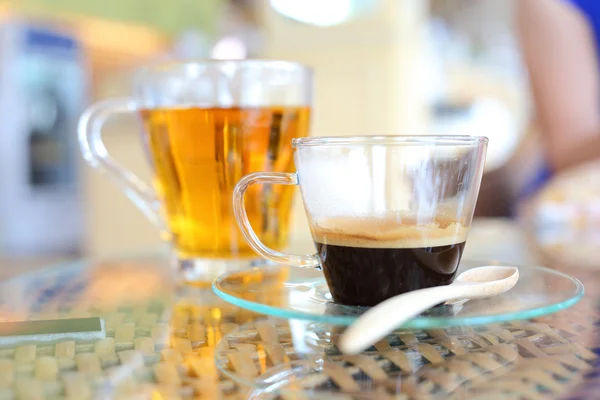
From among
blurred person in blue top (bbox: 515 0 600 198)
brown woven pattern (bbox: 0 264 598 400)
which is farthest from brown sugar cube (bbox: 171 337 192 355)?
blurred person in blue top (bbox: 515 0 600 198)

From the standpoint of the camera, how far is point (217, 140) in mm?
487

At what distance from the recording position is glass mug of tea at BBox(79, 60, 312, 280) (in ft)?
1.60

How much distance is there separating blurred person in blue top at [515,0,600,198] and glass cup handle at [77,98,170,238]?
120 cm

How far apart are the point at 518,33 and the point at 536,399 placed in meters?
1.60

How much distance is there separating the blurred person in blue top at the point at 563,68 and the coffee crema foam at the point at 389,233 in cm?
130

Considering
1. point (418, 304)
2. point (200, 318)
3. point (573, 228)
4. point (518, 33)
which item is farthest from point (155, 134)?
point (518, 33)

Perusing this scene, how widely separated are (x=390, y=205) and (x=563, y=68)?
1439 mm

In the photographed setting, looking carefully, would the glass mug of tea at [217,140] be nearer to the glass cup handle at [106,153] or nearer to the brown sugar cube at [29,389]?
the glass cup handle at [106,153]

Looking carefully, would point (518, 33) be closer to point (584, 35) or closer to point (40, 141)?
point (584, 35)

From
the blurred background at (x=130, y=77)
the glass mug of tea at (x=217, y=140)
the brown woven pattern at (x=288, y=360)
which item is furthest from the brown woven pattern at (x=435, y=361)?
the blurred background at (x=130, y=77)

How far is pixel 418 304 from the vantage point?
29 cm

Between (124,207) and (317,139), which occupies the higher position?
(317,139)

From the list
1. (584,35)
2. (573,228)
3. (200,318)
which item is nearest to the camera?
(200,318)

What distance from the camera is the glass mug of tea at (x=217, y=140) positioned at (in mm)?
489
